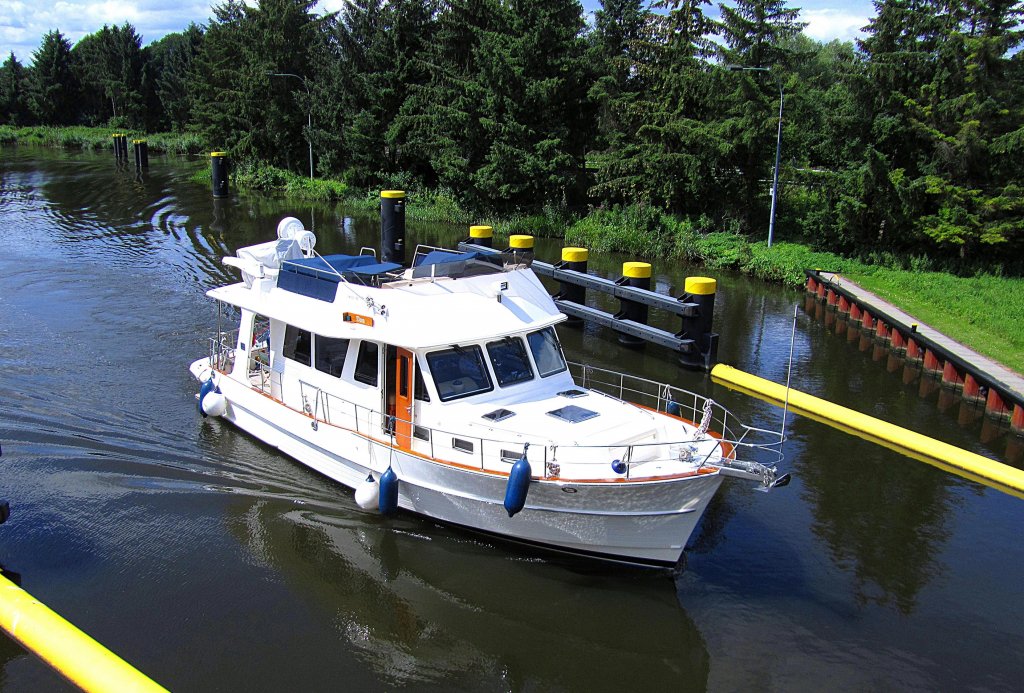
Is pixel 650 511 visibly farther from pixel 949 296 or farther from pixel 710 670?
pixel 949 296

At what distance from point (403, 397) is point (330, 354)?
5.89ft

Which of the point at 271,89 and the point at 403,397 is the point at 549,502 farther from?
the point at 271,89

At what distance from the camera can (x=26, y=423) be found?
14422 millimetres

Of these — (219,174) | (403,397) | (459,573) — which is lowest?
(459,573)

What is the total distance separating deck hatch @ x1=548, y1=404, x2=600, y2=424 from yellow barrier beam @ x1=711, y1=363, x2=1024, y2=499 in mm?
6835

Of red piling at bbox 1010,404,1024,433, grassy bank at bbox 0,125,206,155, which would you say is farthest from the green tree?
red piling at bbox 1010,404,1024,433

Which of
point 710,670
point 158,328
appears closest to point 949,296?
point 710,670

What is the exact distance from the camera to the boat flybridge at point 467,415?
32.8 ft

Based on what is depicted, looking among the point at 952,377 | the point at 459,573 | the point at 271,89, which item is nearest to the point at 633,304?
the point at 952,377

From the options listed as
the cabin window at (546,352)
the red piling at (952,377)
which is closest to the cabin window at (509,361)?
the cabin window at (546,352)

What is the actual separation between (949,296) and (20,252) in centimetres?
3068

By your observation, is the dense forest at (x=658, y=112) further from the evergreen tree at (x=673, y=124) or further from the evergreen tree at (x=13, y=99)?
the evergreen tree at (x=13, y=99)

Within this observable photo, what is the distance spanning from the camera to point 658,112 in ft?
108

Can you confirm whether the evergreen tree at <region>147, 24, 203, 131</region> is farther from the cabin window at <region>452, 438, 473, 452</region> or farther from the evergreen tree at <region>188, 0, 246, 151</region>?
the cabin window at <region>452, 438, 473, 452</region>
